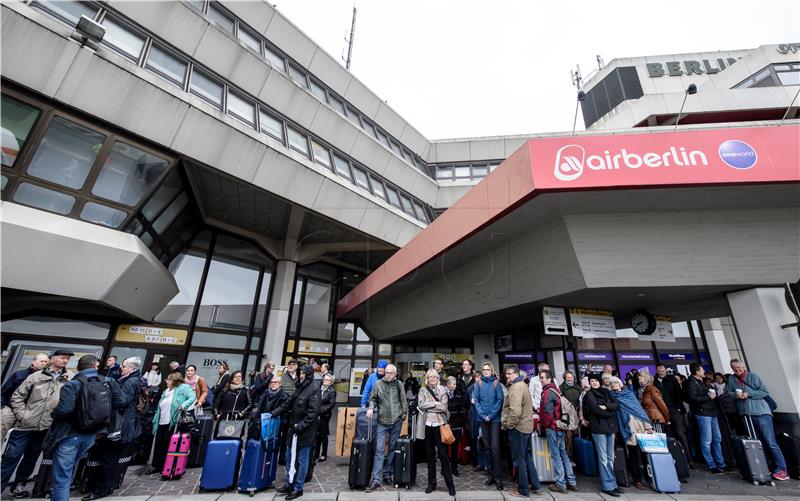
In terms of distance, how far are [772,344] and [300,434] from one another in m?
8.54

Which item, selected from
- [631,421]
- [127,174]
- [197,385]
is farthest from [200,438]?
[631,421]

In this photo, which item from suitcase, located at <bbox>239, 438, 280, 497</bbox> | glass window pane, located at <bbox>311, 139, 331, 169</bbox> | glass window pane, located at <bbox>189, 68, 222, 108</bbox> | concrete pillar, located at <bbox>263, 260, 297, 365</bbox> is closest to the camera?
suitcase, located at <bbox>239, 438, 280, 497</bbox>

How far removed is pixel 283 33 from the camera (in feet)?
45.1

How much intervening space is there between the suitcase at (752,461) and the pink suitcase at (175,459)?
927 cm

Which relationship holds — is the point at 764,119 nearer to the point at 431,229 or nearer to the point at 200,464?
the point at 431,229

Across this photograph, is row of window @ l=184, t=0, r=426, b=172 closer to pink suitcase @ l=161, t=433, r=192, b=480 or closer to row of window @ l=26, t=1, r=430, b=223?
row of window @ l=26, t=1, r=430, b=223

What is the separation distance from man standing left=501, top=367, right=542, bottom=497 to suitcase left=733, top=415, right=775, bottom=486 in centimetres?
358

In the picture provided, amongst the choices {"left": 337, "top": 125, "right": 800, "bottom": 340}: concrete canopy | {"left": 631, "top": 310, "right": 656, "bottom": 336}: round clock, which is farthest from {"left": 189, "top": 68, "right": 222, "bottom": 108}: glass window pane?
{"left": 631, "top": 310, "right": 656, "bottom": 336}: round clock

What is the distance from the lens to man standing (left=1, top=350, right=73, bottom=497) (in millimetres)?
4188

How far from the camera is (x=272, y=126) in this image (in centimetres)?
1100

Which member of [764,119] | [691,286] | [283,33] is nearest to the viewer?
[691,286]

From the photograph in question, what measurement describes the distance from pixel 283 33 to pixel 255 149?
27.2 feet

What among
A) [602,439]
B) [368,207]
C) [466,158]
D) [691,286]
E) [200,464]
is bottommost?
[200,464]

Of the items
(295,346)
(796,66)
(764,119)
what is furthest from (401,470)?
(796,66)
